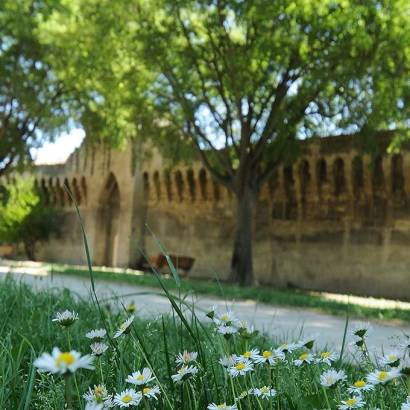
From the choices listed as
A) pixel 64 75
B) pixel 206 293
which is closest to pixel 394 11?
pixel 206 293

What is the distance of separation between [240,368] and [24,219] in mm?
24729

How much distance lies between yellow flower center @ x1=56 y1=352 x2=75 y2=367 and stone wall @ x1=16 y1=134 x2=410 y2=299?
11.8m

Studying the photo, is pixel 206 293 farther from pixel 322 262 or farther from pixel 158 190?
pixel 158 190

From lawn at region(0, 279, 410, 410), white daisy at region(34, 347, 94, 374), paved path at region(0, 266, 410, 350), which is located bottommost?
paved path at region(0, 266, 410, 350)

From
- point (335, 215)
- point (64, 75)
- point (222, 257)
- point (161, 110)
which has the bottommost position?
point (222, 257)

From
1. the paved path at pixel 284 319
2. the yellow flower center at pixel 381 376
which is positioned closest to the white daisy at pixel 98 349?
→ the yellow flower center at pixel 381 376

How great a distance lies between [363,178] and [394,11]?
579 cm

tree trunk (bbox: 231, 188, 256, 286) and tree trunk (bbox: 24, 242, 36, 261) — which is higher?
tree trunk (bbox: 231, 188, 256, 286)

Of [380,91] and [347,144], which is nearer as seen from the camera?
[380,91]

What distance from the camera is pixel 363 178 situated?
1569 centimetres

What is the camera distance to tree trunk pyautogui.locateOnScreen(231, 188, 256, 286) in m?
14.1

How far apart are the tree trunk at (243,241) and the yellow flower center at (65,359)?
1342 centimetres

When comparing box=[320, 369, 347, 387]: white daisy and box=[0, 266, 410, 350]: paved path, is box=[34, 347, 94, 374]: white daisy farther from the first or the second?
box=[0, 266, 410, 350]: paved path

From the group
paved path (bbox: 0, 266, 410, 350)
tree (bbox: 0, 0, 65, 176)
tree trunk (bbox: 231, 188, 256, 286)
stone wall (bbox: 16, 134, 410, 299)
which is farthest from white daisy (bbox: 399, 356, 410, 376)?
tree (bbox: 0, 0, 65, 176)
